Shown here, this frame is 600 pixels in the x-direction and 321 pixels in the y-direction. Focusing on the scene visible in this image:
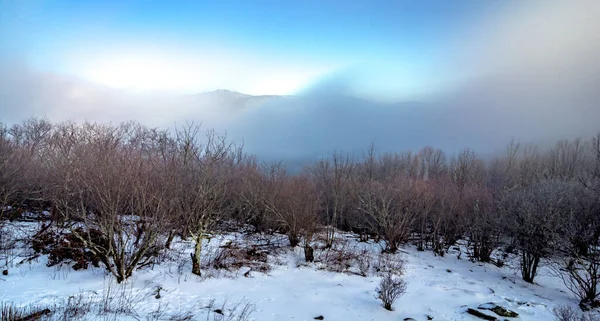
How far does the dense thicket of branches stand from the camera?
10641 mm

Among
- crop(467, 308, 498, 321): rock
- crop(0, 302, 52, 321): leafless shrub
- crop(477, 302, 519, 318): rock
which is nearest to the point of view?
crop(0, 302, 52, 321): leafless shrub

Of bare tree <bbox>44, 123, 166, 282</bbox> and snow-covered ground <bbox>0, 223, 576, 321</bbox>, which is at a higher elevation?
bare tree <bbox>44, 123, 166, 282</bbox>

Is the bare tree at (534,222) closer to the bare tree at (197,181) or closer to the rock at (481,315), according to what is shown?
the rock at (481,315)

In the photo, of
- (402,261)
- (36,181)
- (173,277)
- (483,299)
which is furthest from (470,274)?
(36,181)

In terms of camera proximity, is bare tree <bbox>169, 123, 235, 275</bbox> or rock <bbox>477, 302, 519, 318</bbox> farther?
bare tree <bbox>169, 123, 235, 275</bbox>

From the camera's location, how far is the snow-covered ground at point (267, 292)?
8.90 metres

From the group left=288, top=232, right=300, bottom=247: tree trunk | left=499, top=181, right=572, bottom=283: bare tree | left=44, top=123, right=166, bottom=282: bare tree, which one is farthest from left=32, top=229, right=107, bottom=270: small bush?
left=499, top=181, right=572, bottom=283: bare tree

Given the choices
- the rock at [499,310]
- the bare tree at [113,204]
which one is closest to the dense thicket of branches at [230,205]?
the bare tree at [113,204]

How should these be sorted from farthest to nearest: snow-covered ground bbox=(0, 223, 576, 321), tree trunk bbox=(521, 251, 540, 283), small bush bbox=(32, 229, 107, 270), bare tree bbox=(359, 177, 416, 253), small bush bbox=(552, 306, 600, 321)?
bare tree bbox=(359, 177, 416, 253), tree trunk bbox=(521, 251, 540, 283), small bush bbox=(32, 229, 107, 270), snow-covered ground bbox=(0, 223, 576, 321), small bush bbox=(552, 306, 600, 321)

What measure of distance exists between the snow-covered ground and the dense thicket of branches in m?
0.89

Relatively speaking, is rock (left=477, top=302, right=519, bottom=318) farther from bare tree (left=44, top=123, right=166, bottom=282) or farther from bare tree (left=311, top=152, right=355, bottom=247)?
bare tree (left=44, top=123, right=166, bottom=282)

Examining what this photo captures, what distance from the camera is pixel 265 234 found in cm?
2122

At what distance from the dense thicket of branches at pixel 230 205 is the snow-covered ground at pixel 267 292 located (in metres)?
0.89

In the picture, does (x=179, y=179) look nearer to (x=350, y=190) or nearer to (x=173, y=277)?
(x=173, y=277)
